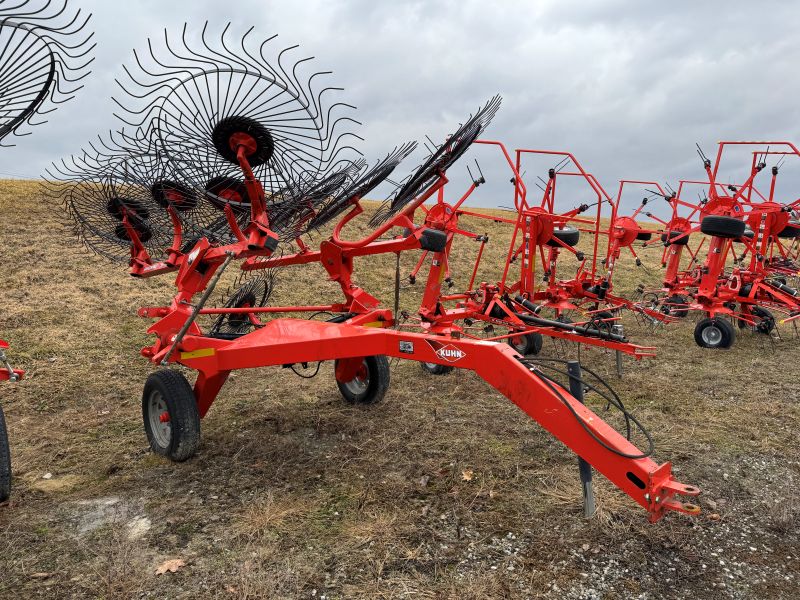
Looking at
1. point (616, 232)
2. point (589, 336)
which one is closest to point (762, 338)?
point (616, 232)

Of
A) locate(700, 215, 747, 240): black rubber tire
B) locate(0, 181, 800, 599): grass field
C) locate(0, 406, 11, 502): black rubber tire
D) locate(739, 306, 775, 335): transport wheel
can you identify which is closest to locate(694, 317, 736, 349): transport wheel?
locate(739, 306, 775, 335): transport wheel

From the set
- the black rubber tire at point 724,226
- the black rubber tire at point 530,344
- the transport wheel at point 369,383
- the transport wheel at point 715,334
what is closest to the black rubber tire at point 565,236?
the black rubber tire at point 530,344

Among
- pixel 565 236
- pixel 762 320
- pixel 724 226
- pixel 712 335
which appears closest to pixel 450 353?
pixel 565 236

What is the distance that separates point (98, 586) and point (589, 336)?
5760 millimetres

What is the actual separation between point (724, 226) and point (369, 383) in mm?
6790

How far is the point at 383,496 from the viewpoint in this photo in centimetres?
415

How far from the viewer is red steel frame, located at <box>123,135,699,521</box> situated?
9.99 feet

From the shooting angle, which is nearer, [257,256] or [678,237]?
[257,256]

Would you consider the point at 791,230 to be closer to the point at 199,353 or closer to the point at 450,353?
the point at 450,353

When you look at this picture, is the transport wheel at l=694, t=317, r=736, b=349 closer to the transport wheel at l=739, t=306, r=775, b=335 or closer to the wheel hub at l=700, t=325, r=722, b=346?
the wheel hub at l=700, t=325, r=722, b=346

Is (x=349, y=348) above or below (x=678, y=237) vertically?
below

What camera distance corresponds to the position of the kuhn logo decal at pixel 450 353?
3.81 m

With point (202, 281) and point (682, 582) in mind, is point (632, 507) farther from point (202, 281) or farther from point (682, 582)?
point (202, 281)

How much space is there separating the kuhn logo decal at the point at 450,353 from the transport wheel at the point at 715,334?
7.40 meters
